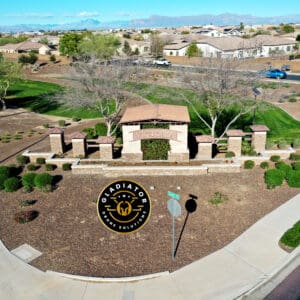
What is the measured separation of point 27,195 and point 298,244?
1246 cm

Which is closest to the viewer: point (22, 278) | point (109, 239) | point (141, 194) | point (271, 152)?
point (141, 194)

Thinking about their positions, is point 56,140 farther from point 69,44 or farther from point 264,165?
point 69,44

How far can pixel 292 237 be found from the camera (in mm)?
13891

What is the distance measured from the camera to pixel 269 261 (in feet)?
42.9

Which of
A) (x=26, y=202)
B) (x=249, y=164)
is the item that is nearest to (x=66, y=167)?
(x=26, y=202)

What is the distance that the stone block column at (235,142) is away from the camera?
22.5 m

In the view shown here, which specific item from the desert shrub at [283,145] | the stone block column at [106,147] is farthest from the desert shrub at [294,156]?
the stone block column at [106,147]

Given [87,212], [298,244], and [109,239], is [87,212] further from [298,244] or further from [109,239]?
[298,244]

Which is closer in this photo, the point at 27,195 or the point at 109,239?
the point at 109,239

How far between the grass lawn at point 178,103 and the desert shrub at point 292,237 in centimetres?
1286

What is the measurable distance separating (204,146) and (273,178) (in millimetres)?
4776

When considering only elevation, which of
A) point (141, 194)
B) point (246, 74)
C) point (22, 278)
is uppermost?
point (246, 74)

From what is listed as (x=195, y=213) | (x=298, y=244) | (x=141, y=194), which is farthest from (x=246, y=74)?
(x=141, y=194)

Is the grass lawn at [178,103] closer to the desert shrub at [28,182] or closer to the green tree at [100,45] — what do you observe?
the desert shrub at [28,182]
